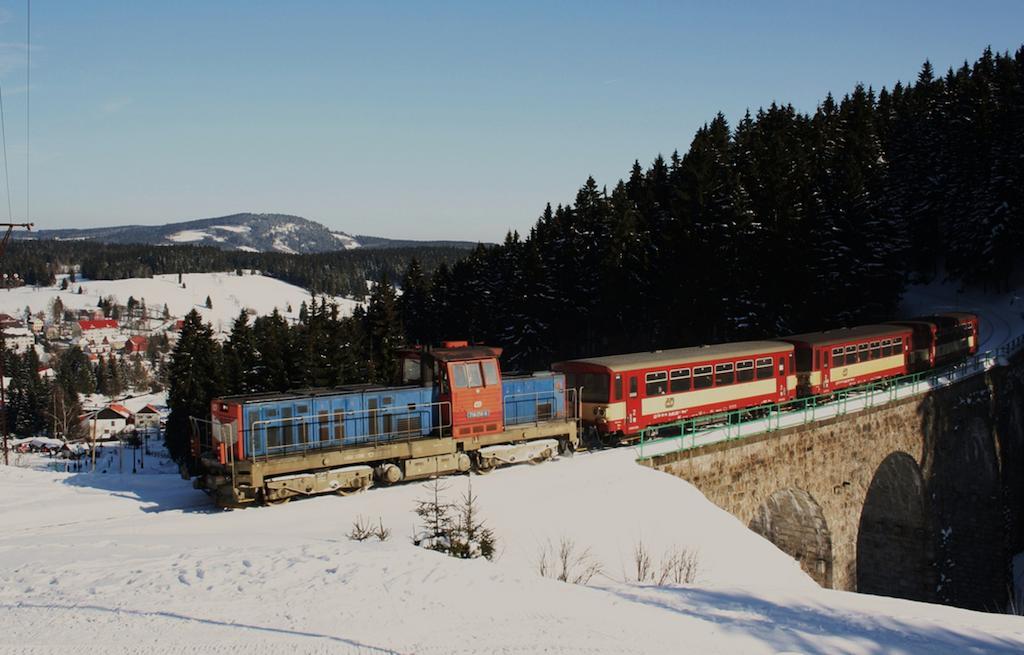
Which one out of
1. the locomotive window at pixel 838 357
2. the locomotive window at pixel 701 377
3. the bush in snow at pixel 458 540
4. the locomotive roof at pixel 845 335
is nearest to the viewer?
the bush in snow at pixel 458 540

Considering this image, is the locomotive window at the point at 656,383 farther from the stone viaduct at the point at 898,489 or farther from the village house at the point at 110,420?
the village house at the point at 110,420

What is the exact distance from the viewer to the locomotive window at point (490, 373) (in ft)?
73.0

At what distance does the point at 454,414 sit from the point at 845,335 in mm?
20965

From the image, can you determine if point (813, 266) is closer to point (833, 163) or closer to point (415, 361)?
point (833, 163)

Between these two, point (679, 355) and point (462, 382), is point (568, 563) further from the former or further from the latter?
point (679, 355)

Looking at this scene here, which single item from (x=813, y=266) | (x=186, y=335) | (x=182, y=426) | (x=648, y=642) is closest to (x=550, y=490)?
(x=648, y=642)

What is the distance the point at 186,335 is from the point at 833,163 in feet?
168

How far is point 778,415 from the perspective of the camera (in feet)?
81.8

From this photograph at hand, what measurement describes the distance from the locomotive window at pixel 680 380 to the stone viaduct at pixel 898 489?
10.8ft

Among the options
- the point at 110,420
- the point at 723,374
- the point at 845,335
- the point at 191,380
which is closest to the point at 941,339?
the point at 845,335

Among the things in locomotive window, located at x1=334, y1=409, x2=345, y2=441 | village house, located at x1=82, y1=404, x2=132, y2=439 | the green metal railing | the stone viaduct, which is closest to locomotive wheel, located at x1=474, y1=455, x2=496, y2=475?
locomotive window, located at x1=334, y1=409, x2=345, y2=441

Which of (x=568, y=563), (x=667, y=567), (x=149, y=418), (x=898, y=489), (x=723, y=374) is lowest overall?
(x=149, y=418)

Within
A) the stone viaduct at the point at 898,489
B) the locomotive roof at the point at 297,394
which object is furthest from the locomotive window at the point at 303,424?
the stone viaduct at the point at 898,489

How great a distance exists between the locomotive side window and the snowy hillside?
8.81 meters
